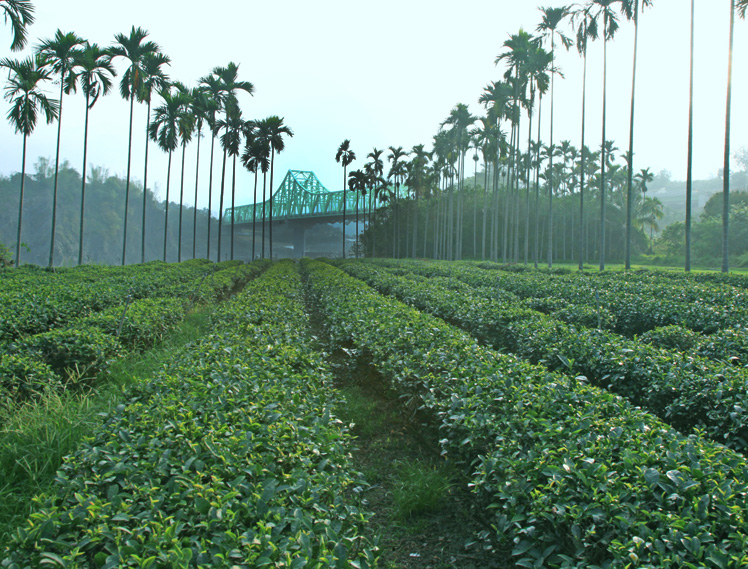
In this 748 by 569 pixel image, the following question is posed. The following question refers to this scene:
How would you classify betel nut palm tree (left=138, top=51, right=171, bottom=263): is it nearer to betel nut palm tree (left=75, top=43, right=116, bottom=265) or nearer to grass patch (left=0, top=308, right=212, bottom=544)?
betel nut palm tree (left=75, top=43, right=116, bottom=265)

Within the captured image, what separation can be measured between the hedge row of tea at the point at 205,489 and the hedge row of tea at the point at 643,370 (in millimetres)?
2816

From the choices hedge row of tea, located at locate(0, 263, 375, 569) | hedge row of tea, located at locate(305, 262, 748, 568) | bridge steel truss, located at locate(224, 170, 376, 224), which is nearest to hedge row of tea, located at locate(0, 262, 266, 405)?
hedge row of tea, located at locate(0, 263, 375, 569)

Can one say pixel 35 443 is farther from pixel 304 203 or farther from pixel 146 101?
pixel 304 203

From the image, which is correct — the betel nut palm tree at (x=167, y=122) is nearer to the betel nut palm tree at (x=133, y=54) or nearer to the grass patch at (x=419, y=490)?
the betel nut palm tree at (x=133, y=54)

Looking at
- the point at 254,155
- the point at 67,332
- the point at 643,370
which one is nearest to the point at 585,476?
the point at 643,370

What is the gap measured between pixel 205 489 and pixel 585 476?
205cm

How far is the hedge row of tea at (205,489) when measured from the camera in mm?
2021

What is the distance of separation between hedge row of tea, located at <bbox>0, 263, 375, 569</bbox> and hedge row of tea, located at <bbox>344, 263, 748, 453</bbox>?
282cm

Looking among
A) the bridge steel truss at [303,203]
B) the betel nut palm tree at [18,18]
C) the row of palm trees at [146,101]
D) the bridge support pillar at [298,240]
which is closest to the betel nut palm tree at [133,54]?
the row of palm trees at [146,101]

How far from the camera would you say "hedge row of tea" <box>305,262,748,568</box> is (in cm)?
224

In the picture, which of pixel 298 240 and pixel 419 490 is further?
pixel 298 240

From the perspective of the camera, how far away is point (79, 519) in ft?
7.22

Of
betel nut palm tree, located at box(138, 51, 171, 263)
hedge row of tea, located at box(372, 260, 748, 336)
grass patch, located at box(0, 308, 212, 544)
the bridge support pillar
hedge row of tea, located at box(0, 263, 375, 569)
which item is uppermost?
betel nut palm tree, located at box(138, 51, 171, 263)

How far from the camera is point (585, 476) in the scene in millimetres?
2699
